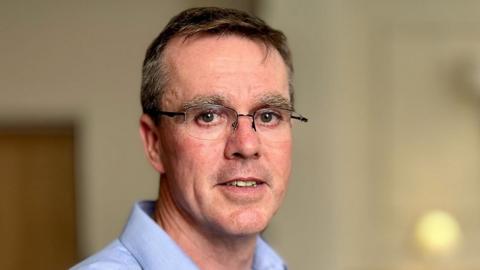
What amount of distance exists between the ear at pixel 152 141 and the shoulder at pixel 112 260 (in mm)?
157

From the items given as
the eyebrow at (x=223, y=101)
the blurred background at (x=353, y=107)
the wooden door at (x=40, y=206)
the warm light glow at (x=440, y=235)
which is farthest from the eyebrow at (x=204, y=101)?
the wooden door at (x=40, y=206)

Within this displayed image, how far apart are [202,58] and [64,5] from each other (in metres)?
2.90

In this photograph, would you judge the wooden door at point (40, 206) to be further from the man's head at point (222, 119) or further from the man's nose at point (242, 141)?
the man's nose at point (242, 141)

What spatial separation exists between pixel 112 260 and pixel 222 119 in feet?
0.91

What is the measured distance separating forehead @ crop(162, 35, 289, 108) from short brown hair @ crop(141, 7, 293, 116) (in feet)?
0.04

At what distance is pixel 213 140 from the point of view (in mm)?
1343

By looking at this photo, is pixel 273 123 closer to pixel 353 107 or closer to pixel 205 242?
pixel 205 242

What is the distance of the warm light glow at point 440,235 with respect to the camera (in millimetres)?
3945

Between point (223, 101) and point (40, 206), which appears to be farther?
point (40, 206)

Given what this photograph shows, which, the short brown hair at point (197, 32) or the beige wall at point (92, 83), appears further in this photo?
the beige wall at point (92, 83)

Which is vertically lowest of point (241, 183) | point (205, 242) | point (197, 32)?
point (205, 242)

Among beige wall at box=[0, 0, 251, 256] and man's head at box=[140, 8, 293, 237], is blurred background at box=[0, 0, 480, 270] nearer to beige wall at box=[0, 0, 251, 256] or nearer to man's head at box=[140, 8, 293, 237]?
beige wall at box=[0, 0, 251, 256]

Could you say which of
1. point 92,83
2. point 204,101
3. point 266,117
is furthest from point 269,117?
point 92,83

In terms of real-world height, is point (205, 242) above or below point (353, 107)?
above
